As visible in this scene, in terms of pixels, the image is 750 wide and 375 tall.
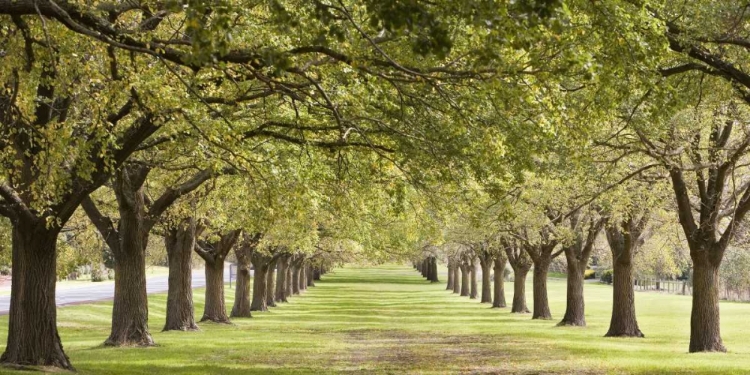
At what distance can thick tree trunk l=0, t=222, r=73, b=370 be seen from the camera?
59.2ft

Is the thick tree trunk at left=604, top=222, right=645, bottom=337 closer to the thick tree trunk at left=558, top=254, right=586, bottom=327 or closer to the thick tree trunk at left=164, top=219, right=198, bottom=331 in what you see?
the thick tree trunk at left=558, top=254, right=586, bottom=327

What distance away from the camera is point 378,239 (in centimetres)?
3522

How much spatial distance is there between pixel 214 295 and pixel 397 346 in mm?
12896

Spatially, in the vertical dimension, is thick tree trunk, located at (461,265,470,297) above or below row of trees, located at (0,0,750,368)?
below

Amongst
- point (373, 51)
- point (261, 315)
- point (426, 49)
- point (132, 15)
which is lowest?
point (261, 315)

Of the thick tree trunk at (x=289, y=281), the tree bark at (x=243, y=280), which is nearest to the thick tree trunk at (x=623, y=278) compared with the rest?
the tree bark at (x=243, y=280)

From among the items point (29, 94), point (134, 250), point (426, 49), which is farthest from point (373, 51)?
point (134, 250)

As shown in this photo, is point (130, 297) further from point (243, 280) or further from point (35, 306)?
point (243, 280)

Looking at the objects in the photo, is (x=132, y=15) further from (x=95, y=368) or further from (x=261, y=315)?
(x=261, y=315)

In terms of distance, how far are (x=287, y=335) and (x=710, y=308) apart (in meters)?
14.5

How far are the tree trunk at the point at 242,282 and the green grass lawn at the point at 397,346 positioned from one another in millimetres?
805

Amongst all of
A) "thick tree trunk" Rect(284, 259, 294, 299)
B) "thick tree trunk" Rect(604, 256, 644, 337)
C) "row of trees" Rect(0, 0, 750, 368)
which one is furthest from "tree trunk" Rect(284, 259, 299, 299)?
"row of trees" Rect(0, 0, 750, 368)

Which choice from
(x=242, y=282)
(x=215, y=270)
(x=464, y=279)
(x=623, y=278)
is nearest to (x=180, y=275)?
(x=215, y=270)

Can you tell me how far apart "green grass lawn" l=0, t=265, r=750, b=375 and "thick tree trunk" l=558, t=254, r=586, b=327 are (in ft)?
3.56
